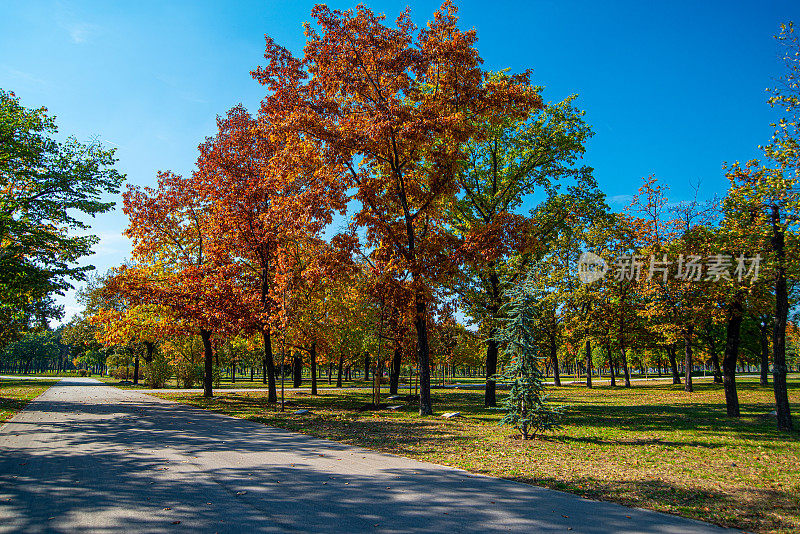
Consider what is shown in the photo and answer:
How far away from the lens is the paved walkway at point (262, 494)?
4.97 meters

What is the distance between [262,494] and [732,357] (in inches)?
673

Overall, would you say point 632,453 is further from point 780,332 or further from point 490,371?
point 490,371

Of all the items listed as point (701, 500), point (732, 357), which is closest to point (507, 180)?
point (732, 357)

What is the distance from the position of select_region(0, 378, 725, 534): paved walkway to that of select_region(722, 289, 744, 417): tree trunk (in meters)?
12.9

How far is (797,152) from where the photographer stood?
1080 cm

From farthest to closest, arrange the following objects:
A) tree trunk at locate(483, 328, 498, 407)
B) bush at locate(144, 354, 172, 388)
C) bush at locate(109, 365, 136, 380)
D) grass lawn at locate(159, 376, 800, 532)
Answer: bush at locate(109, 365, 136, 380) < bush at locate(144, 354, 172, 388) < tree trunk at locate(483, 328, 498, 407) < grass lawn at locate(159, 376, 800, 532)

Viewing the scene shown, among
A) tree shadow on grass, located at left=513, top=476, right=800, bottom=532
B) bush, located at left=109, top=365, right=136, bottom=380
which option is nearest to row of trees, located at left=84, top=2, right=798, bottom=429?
tree shadow on grass, located at left=513, top=476, right=800, bottom=532

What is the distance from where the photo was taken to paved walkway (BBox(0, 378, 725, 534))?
4.97 meters

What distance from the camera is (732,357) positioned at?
A: 1562 cm

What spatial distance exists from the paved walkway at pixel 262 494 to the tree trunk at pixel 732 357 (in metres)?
12.9

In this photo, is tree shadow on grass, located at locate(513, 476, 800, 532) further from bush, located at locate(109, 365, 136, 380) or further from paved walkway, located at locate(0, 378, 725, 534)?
bush, located at locate(109, 365, 136, 380)

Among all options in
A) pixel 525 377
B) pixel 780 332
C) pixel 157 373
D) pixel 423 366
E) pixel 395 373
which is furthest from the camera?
pixel 157 373

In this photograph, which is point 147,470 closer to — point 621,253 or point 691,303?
point 691,303

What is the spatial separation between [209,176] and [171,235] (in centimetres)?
431
